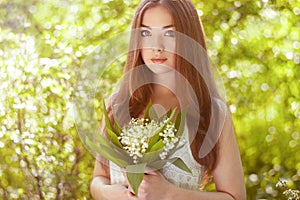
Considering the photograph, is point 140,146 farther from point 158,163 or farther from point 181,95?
point 181,95

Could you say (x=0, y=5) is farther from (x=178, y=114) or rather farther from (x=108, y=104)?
(x=178, y=114)

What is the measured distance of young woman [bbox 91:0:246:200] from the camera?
147 cm

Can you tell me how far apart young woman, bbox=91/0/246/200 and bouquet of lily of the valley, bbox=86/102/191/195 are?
8 centimetres

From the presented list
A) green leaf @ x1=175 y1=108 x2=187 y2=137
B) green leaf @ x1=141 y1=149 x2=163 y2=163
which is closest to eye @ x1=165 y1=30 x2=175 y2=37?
green leaf @ x1=175 y1=108 x2=187 y2=137

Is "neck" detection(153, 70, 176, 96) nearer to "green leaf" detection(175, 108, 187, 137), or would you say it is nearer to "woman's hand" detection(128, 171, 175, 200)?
"green leaf" detection(175, 108, 187, 137)

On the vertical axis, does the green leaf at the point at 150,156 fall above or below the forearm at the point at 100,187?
above

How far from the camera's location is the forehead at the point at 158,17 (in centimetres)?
148

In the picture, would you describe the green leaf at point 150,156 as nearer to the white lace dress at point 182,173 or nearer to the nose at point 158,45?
the white lace dress at point 182,173

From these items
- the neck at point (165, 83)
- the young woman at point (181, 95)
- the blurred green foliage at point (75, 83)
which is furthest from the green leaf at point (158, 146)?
the blurred green foliage at point (75, 83)

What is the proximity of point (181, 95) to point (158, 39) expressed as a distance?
0.16 meters

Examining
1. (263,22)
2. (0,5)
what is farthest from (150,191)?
(0,5)

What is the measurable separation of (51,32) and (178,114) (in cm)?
128

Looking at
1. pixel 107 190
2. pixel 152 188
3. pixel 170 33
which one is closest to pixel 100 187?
pixel 107 190

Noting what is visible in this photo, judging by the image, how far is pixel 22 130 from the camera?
259 cm
